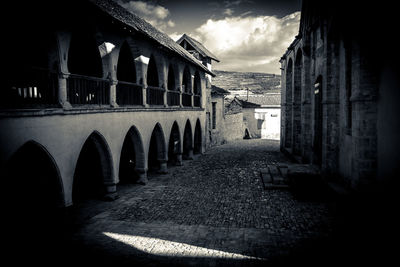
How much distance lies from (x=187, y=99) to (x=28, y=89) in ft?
42.8

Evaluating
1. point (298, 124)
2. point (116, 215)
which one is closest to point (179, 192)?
point (116, 215)

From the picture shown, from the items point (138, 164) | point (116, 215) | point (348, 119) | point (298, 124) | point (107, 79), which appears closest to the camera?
point (116, 215)

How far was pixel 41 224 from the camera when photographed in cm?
846

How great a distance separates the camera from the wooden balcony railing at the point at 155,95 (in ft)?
48.2

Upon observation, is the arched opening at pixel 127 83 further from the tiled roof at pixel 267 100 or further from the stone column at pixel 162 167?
the tiled roof at pixel 267 100

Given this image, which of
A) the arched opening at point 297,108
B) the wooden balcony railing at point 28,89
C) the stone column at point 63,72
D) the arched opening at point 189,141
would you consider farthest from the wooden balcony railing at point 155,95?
the arched opening at point 297,108

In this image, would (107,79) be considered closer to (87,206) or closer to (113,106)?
(113,106)

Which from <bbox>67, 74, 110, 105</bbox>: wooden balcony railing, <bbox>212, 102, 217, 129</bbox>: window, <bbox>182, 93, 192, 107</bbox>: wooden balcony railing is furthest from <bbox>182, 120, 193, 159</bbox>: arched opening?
<bbox>67, 74, 110, 105</bbox>: wooden balcony railing

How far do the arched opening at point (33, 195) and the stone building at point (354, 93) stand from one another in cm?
909

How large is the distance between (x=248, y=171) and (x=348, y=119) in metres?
6.83

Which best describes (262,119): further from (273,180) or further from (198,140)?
(273,180)

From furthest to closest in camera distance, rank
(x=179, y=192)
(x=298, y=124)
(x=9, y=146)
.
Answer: (x=298, y=124) < (x=179, y=192) < (x=9, y=146)

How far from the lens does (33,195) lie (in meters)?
8.70

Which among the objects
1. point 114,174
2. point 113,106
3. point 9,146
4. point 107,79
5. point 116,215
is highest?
point 107,79
